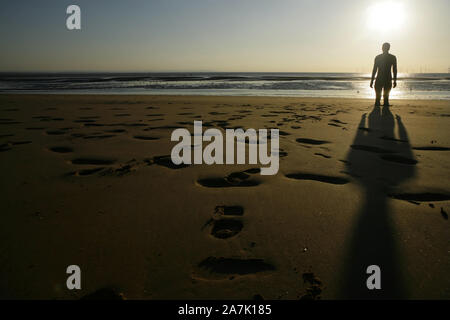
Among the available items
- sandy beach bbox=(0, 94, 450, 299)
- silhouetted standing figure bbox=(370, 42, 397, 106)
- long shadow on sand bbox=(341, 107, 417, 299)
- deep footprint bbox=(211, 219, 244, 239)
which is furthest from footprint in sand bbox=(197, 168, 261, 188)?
silhouetted standing figure bbox=(370, 42, 397, 106)

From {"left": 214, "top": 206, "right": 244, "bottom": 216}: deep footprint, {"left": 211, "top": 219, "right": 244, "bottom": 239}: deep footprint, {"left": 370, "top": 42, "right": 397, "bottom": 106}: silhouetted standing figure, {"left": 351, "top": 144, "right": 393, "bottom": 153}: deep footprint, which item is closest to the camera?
{"left": 211, "top": 219, "right": 244, "bottom": 239}: deep footprint

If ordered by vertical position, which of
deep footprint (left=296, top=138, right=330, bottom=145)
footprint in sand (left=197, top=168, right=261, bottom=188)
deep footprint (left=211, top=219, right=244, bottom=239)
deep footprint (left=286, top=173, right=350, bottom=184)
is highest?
deep footprint (left=296, top=138, right=330, bottom=145)

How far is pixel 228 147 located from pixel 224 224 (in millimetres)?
1851

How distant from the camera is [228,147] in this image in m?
3.55

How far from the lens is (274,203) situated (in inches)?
81.2

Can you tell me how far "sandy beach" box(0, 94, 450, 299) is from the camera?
1290mm

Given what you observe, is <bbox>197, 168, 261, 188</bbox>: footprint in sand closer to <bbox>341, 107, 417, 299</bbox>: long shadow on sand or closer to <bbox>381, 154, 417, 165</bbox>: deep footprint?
<bbox>341, 107, 417, 299</bbox>: long shadow on sand

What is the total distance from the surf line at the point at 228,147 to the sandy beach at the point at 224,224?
17cm

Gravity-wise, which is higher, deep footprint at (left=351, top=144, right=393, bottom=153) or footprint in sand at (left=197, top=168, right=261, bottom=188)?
deep footprint at (left=351, top=144, right=393, bottom=153)

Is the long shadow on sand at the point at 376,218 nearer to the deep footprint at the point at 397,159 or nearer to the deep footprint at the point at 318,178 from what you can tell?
the deep footprint at the point at 397,159

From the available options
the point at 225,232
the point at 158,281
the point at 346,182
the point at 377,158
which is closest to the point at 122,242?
the point at 158,281

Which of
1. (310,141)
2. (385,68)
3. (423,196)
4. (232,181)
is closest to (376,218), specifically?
(423,196)
